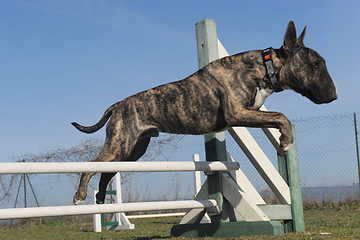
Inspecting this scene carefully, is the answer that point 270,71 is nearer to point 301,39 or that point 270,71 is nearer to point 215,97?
point 301,39

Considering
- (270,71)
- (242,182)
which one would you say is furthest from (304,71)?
(242,182)

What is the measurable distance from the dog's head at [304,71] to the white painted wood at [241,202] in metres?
1.02

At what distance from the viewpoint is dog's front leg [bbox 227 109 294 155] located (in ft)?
9.97

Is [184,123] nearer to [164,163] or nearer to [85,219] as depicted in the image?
[164,163]

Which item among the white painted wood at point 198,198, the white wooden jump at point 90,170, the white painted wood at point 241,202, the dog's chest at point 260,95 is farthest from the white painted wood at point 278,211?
the dog's chest at point 260,95

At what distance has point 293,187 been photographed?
4000 millimetres

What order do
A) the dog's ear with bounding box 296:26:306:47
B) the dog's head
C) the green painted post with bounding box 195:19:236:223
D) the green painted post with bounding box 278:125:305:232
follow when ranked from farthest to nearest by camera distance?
1. the green painted post with bounding box 278:125:305:232
2. the green painted post with bounding box 195:19:236:223
3. the dog's ear with bounding box 296:26:306:47
4. the dog's head

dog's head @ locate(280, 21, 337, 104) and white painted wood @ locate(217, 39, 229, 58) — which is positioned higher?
white painted wood @ locate(217, 39, 229, 58)

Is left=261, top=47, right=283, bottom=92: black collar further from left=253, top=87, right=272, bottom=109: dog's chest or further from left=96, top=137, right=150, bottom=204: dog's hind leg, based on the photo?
left=96, top=137, right=150, bottom=204: dog's hind leg

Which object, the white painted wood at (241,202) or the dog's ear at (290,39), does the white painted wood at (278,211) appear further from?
the dog's ear at (290,39)

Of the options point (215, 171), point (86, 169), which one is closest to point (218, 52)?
point (215, 171)

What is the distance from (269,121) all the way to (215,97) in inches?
19.3

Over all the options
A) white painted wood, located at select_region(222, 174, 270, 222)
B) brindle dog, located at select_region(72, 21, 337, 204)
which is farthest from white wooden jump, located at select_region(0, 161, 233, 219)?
white painted wood, located at select_region(222, 174, 270, 222)

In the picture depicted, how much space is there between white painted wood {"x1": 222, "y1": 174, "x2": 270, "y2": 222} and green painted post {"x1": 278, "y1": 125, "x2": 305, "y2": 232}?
0.43m
